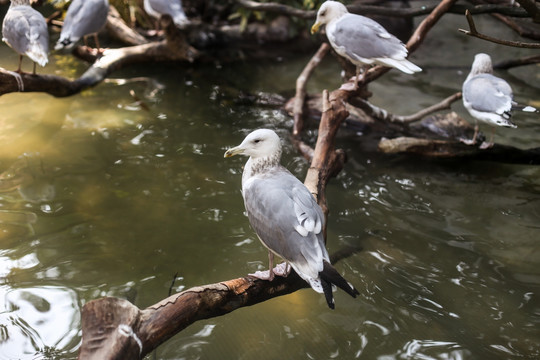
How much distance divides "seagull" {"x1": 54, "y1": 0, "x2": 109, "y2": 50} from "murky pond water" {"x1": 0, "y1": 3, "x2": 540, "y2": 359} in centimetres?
82

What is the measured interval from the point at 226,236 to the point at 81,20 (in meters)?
2.97

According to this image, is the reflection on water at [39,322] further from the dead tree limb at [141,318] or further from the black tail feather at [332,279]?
the black tail feather at [332,279]

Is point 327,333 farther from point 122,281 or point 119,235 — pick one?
point 119,235

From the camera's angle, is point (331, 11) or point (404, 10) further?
point (404, 10)

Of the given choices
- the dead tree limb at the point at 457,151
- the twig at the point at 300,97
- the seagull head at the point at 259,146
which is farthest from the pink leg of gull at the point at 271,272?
the dead tree limb at the point at 457,151

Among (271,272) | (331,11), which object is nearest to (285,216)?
(271,272)

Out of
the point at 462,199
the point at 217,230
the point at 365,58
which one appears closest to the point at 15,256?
the point at 217,230

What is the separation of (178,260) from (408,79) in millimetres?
5170

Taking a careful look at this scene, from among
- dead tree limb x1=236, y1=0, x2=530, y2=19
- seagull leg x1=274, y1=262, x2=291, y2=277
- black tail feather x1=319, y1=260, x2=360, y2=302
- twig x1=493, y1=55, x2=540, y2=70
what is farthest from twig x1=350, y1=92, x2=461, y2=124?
black tail feather x1=319, y1=260, x2=360, y2=302

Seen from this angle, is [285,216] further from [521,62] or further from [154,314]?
[521,62]

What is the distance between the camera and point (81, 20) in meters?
5.20

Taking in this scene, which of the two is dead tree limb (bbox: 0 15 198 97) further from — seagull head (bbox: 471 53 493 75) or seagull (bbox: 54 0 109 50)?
seagull head (bbox: 471 53 493 75)

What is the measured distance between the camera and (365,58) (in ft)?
13.7

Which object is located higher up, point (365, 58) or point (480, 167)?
point (365, 58)
